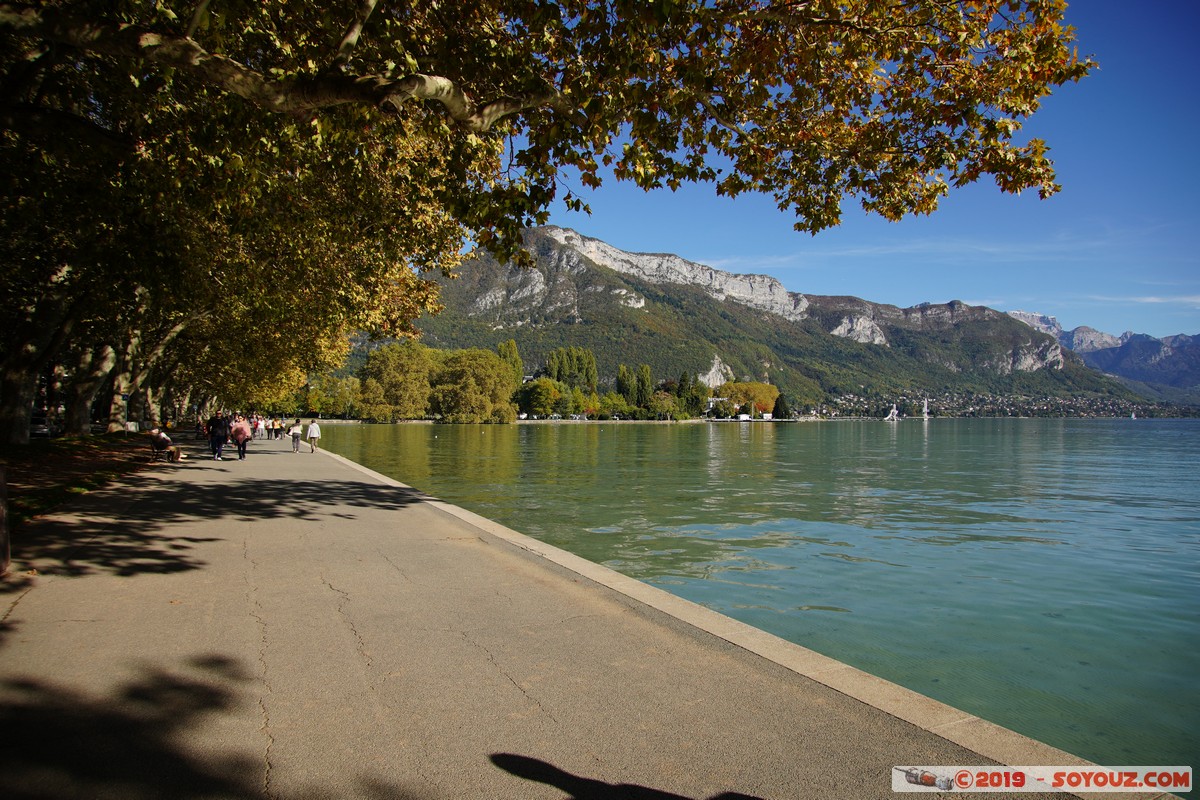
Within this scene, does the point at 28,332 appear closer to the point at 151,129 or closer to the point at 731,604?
the point at 151,129

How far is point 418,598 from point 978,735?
497 centimetres

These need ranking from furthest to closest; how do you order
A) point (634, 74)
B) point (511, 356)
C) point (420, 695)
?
1. point (511, 356)
2. point (634, 74)
3. point (420, 695)

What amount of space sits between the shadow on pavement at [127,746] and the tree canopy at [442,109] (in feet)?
17.5

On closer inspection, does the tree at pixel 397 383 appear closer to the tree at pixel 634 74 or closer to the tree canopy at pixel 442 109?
the tree canopy at pixel 442 109

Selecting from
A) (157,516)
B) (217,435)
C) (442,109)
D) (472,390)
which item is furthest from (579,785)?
(472,390)

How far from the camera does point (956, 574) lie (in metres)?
11.7

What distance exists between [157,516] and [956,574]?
13.2 metres

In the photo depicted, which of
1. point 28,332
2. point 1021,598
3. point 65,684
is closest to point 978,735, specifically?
point 65,684

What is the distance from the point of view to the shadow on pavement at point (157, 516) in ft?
26.7

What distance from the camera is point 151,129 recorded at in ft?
40.5

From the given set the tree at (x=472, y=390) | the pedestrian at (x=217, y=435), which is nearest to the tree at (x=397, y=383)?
the tree at (x=472, y=390)

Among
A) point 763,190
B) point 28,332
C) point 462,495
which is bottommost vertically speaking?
point 462,495

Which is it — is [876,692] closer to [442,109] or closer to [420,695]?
[420,695]

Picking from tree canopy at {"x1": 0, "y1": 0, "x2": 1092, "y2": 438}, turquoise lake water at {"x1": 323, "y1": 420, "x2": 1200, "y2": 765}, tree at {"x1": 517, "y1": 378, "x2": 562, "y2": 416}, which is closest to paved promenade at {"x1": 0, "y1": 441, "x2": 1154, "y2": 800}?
turquoise lake water at {"x1": 323, "y1": 420, "x2": 1200, "y2": 765}
